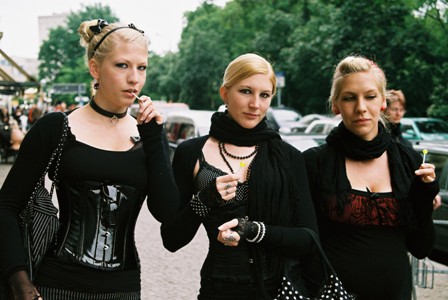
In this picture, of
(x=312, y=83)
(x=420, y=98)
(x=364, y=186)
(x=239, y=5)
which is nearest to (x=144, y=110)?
(x=364, y=186)

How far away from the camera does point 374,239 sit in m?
2.91

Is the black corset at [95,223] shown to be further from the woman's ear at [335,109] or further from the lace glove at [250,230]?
the woman's ear at [335,109]

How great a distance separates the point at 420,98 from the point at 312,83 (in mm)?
9291

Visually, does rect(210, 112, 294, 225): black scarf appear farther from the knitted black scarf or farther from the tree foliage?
the tree foliage

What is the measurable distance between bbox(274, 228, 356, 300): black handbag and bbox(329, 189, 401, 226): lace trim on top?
0.30m

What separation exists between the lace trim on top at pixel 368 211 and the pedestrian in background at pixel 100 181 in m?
0.78

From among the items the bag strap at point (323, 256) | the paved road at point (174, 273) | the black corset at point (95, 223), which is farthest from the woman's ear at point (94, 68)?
the paved road at point (174, 273)

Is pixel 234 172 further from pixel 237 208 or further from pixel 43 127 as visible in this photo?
pixel 43 127

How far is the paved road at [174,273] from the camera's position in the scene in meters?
6.36

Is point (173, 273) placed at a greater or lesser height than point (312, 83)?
lesser

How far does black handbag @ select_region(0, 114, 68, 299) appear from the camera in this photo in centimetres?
242

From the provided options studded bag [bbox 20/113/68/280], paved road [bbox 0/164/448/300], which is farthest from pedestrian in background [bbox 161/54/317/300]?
paved road [bbox 0/164/448/300]

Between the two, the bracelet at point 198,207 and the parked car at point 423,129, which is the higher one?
the parked car at point 423,129

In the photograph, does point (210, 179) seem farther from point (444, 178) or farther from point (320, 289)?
point (444, 178)
